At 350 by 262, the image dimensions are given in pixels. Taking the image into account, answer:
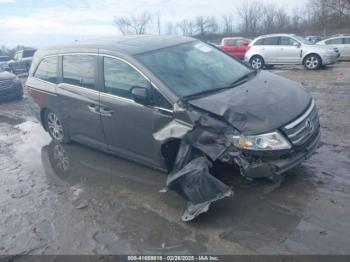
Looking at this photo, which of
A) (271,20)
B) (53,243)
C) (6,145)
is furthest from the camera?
(271,20)

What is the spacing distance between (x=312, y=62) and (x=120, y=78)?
1297 cm

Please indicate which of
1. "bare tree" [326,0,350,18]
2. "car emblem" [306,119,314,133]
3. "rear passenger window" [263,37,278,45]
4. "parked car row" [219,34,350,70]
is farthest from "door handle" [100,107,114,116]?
"bare tree" [326,0,350,18]

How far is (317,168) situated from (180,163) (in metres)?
1.88

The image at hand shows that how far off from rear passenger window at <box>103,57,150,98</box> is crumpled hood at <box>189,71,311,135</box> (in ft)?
2.96

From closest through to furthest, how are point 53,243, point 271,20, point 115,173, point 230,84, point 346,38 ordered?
point 53,243
point 230,84
point 115,173
point 346,38
point 271,20

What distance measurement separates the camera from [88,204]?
14.2 feet

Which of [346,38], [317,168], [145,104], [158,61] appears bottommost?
[317,168]

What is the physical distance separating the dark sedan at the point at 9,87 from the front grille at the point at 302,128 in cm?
1113

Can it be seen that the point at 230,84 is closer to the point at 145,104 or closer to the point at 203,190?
the point at 145,104

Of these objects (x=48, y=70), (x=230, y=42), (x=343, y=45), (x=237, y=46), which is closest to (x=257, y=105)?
(x=48, y=70)

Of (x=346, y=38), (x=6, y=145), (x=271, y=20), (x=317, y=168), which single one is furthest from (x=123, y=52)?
(x=271, y=20)

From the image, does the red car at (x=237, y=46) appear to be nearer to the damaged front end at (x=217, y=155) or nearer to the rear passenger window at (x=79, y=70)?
the rear passenger window at (x=79, y=70)

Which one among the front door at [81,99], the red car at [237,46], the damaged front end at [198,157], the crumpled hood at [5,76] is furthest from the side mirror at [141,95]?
the red car at [237,46]

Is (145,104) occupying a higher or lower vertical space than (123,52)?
lower
